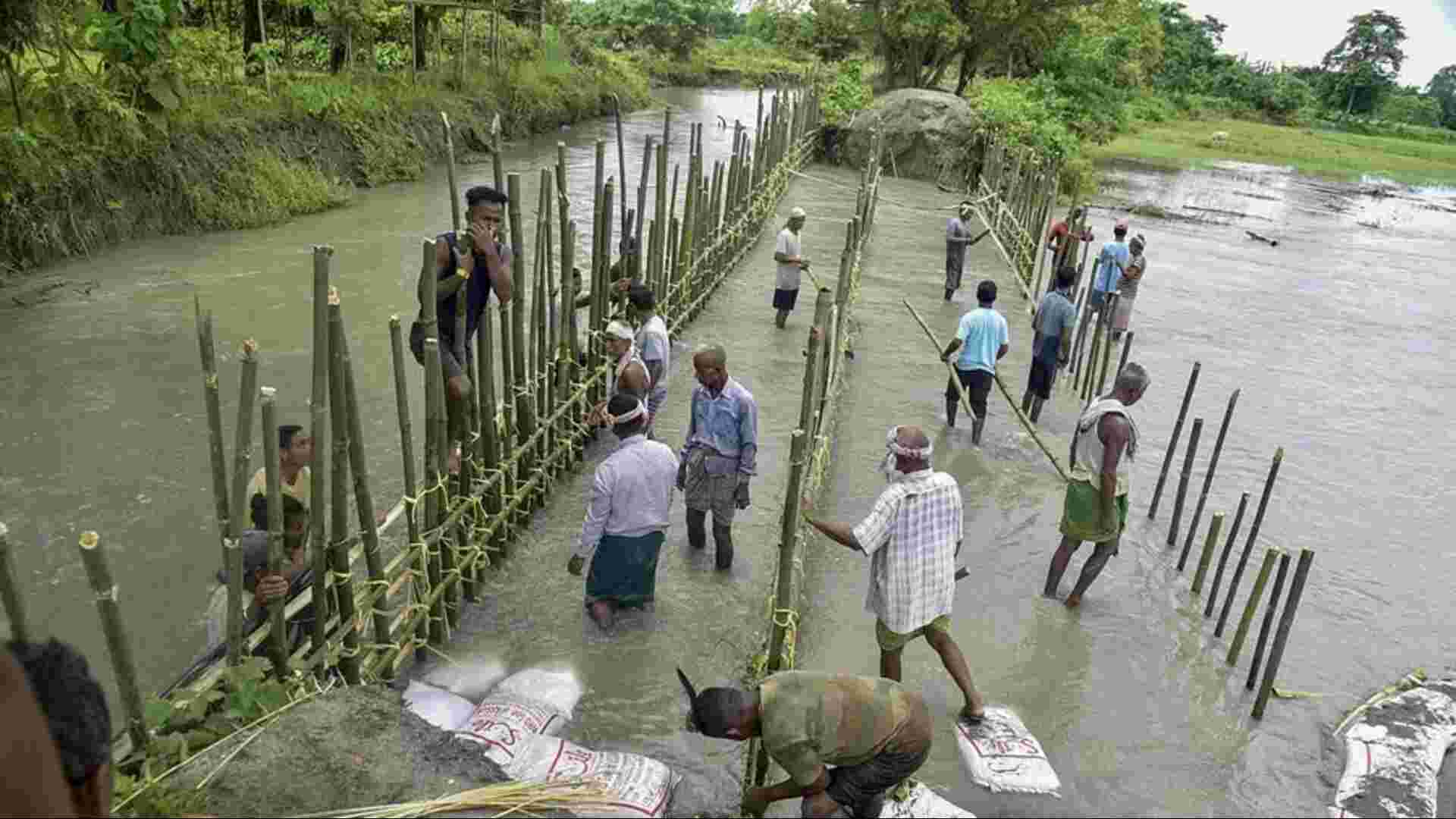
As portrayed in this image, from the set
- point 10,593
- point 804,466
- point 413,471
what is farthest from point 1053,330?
point 10,593

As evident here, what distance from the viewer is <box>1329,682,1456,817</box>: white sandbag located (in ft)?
14.7

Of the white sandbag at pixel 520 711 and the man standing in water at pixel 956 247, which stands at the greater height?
the man standing in water at pixel 956 247

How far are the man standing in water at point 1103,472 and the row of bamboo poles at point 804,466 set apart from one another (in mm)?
1469

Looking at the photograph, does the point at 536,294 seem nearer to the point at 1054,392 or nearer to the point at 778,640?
the point at 778,640

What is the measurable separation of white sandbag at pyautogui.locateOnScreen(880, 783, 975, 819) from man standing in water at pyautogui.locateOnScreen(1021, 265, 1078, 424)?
17.0ft

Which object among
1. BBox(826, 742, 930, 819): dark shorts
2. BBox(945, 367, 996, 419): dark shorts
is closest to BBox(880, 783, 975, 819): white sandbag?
BBox(826, 742, 930, 819): dark shorts

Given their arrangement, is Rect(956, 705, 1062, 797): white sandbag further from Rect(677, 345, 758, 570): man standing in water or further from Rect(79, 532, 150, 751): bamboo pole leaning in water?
Rect(79, 532, 150, 751): bamboo pole leaning in water

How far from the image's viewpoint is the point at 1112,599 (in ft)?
19.8

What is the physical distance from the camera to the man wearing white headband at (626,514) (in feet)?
15.6

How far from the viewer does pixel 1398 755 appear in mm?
4883

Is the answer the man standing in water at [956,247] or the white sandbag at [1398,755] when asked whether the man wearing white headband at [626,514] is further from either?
the man standing in water at [956,247]

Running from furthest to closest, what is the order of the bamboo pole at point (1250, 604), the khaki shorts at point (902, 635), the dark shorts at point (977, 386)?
the dark shorts at point (977, 386) → the bamboo pole at point (1250, 604) → the khaki shorts at point (902, 635)

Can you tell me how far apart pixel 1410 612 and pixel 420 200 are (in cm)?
1398

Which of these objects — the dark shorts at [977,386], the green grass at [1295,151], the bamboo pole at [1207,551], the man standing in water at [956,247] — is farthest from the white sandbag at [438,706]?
the green grass at [1295,151]
